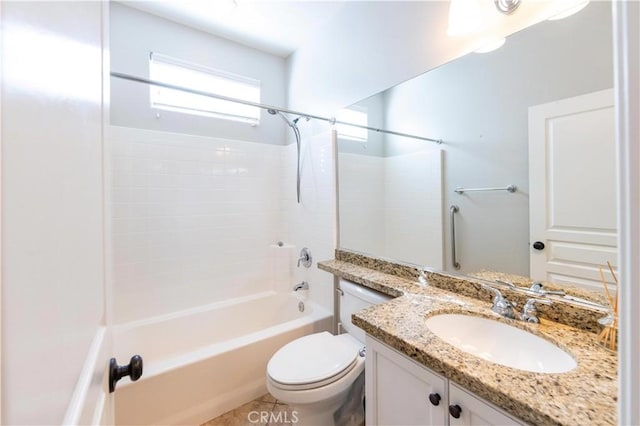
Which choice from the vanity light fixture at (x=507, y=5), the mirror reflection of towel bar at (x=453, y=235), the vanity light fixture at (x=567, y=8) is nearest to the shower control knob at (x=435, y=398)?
the mirror reflection of towel bar at (x=453, y=235)

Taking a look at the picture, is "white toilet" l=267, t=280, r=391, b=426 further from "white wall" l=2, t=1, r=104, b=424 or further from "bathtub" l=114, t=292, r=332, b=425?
"white wall" l=2, t=1, r=104, b=424

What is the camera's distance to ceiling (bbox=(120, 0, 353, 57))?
6.11 feet

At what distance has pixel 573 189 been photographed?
91 centimetres

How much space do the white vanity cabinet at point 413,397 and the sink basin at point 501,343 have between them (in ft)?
0.65

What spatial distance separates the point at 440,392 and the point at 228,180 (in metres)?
2.13

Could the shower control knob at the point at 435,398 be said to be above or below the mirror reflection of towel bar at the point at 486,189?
below

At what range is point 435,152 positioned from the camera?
1382 millimetres

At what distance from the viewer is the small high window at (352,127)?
1785 millimetres

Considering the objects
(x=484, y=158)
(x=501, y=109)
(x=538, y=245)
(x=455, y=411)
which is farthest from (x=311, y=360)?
(x=501, y=109)

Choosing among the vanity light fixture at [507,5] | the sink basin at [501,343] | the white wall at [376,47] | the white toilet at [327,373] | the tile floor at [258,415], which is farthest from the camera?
the tile floor at [258,415]

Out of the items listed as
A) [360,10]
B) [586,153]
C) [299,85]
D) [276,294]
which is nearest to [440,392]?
[586,153]

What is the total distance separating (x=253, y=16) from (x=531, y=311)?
2.46 meters

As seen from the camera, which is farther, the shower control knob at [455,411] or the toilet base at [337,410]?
the toilet base at [337,410]

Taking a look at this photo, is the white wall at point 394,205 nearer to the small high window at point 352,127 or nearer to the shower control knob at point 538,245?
the small high window at point 352,127
